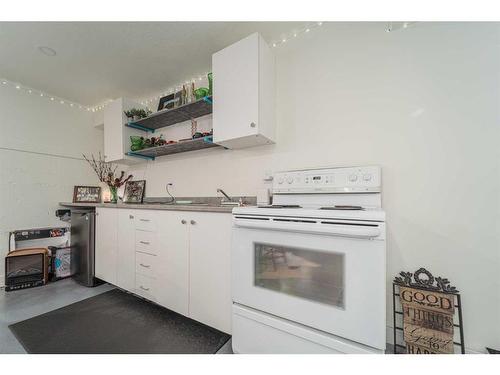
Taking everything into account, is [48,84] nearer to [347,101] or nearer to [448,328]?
[347,101]

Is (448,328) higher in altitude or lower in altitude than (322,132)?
lower

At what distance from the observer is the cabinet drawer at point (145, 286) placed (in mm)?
1754

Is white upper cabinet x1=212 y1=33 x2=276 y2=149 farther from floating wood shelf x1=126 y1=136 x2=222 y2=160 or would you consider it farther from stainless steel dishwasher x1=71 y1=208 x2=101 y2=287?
stainless steel dishwasher x1=71 y1=208 x2=101 y2=287

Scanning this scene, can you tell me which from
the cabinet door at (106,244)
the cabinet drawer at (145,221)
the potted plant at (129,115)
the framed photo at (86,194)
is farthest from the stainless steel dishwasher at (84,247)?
the potted plant at (129,115)

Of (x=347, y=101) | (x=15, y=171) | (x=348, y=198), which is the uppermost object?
(x=347, y=101)

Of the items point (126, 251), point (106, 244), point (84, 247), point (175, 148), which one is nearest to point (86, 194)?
point (84, 247)

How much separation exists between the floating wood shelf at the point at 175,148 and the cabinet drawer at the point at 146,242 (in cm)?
89

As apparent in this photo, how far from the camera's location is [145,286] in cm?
181

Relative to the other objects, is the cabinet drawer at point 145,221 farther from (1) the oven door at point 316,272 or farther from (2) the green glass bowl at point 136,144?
(2) the green glass bowl at point 136,144

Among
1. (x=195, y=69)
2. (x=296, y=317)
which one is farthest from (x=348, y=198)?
(x=195, y=69)

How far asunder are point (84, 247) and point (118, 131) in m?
1.38

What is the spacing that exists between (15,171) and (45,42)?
159 cm

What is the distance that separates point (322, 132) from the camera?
64.0 inches

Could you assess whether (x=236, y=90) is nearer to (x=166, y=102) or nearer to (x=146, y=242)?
(x=166, y=102)
